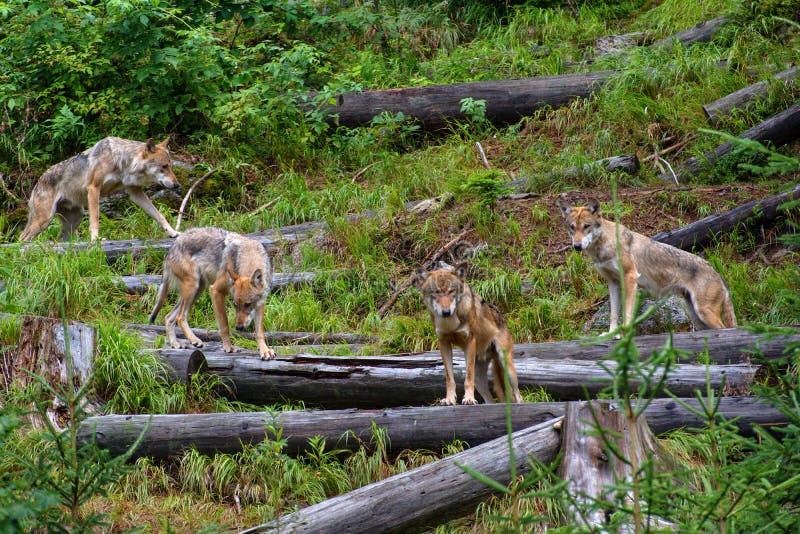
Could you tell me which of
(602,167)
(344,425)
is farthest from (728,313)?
(344,425)

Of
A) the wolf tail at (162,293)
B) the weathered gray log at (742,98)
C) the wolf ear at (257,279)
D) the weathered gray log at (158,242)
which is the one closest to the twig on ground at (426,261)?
the weathered gray log at (158,242)

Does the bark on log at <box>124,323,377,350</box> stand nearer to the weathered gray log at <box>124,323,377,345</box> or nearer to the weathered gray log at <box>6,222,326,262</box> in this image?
the weathered gray log at <box>124,323,377,345</box>

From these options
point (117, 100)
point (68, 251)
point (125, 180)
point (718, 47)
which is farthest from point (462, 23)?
point (68, 251)

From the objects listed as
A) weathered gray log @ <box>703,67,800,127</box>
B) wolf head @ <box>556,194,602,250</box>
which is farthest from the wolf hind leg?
weathered gray log @ <box>703,67,800,127</box>

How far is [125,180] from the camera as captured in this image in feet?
37.8

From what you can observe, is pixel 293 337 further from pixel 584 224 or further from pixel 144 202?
pixel 144 202

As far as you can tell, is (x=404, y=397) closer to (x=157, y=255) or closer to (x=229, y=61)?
(x=157, y=255)

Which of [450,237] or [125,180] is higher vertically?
[125,180]

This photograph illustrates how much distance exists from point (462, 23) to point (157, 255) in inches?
370

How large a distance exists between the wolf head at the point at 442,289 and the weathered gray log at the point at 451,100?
7.72m

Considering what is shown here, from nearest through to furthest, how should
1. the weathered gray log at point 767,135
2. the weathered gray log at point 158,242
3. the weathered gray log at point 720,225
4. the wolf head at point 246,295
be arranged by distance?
the wolf head at point 246,295 < the weathered gray log at point 720,225 < the weathered gray log at point 158,242 < the weathered gray log at point 767,135

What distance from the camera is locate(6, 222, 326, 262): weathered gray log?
415 inches

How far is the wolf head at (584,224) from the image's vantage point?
888 cm

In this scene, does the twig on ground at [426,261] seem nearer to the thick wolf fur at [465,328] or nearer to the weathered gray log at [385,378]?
the weathered gray log at [385,378]
